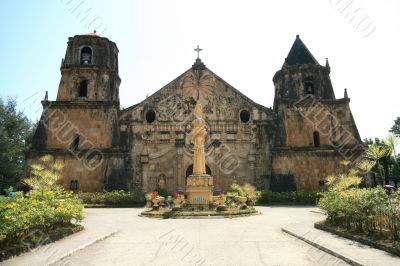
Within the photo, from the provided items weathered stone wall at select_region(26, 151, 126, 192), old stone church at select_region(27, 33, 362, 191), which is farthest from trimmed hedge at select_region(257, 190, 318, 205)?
weathered stone wall at select_region(26, 151, 126, 192)

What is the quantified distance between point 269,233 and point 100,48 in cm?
1858

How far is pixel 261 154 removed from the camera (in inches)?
881

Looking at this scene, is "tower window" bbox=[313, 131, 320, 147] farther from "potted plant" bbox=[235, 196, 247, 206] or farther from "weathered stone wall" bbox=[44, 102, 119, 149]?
"weathered stone wall" bbox=[44, 102, 119, 149]

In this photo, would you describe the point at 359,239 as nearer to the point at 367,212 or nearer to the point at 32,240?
the point at 367,212

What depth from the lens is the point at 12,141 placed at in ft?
96.3

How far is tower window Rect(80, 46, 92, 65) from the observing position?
75.3 feet

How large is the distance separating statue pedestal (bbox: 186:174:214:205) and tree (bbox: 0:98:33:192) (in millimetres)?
18884

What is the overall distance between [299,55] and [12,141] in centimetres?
2510

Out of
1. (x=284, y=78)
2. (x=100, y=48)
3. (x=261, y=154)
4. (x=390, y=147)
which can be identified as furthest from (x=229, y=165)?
(x=100, y=48)

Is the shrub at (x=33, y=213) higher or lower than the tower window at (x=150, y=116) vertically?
lower

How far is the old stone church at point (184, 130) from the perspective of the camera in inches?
848

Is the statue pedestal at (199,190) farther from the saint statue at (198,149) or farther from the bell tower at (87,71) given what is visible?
the bell tower at (87,71)

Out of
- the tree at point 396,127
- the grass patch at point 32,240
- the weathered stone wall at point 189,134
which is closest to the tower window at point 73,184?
the weathered stone wall at point 189,134

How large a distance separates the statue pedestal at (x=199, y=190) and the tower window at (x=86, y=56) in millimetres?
12975
